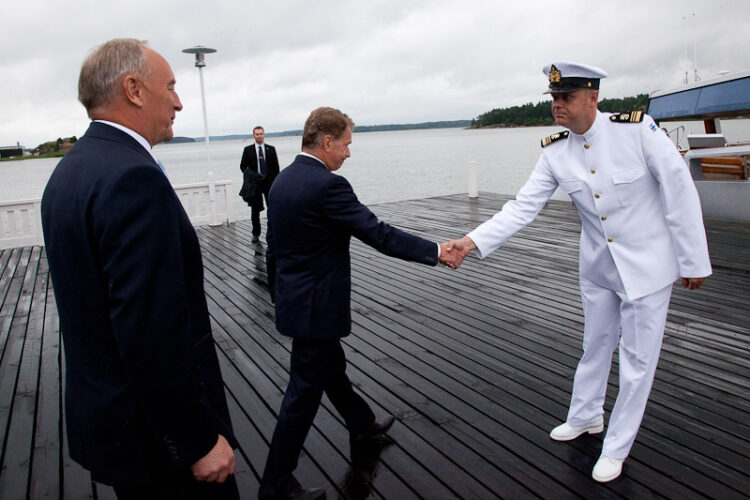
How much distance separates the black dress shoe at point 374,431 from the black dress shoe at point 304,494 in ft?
1.36

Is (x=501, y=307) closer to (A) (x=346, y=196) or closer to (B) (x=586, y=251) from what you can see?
(B) (x=586, y=251)

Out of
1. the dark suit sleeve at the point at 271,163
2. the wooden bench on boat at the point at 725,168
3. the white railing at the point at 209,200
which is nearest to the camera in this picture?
the dark suit sleeve at the point at 271,163

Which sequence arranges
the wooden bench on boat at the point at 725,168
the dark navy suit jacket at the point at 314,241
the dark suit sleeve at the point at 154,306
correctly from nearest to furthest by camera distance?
the dark suit sleeve at the point at 154,306 < the dark navy suit jacket at the point at 314,241 < the wooden bench on boat at the point at 725,168

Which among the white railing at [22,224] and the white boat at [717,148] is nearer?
the white boat at [717,148]

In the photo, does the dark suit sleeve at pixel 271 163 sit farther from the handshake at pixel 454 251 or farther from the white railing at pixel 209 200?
the handshake at pixel 454 251

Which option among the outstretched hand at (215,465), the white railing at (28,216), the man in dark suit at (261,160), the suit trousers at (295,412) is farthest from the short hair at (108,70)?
the white railing at (28,216)

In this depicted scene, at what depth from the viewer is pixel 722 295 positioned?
516 centimetres

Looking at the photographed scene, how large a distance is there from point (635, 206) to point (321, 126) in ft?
4.70

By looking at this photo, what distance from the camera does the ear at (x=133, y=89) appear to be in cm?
130

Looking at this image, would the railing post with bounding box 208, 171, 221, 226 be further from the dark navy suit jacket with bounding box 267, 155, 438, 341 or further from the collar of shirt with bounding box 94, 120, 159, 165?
the collar of shirt with bounding box 94, 120, 159, 165

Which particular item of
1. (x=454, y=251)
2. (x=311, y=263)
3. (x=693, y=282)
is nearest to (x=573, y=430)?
(x=693, y=282)

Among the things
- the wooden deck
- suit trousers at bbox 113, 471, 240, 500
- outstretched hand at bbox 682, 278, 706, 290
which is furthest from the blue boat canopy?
suit trousers at bbox 113, 471, 240, 500

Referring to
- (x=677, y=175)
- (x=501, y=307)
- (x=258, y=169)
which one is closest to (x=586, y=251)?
(x=677, y=175)

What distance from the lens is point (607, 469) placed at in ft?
8.17
